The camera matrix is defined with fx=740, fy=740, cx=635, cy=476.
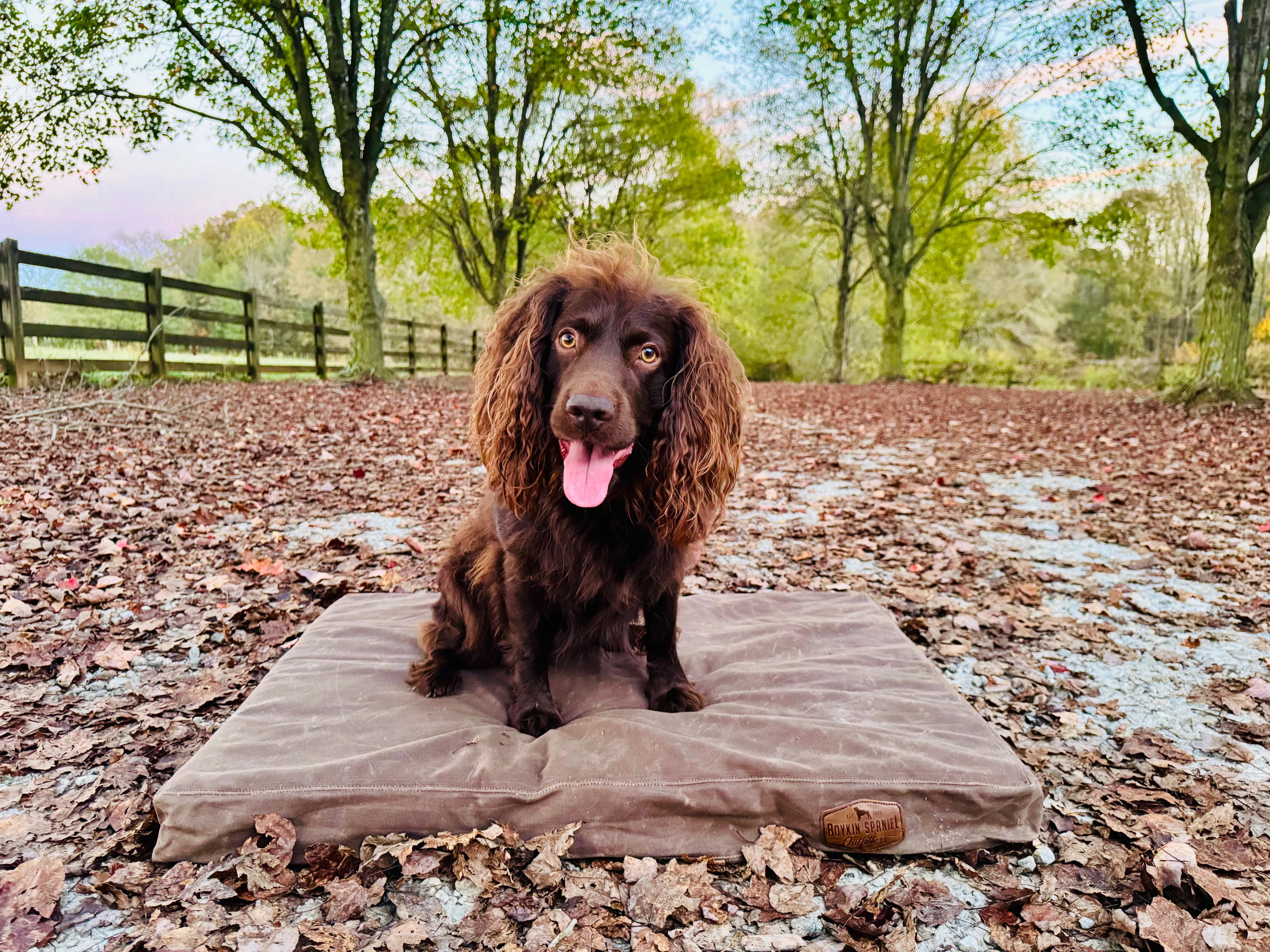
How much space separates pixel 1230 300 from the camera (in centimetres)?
1000

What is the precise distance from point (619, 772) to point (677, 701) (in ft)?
1.64

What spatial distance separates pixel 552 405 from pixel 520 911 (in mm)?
1407

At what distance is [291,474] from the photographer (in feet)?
20.2

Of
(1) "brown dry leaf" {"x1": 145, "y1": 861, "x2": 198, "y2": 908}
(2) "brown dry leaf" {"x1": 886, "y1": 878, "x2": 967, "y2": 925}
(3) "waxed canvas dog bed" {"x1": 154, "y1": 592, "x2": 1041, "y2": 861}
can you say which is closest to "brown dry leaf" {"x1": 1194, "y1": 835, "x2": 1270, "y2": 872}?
(3) "waxed canvas dog bed" {"x1": 154, "y1": 592, "x2": 1041, "y2": 861}

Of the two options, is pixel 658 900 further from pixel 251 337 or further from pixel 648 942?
pixel 251 337

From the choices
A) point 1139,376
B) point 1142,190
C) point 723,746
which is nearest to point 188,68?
point 723,746

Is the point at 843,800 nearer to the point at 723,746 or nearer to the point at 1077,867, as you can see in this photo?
the point at 723,746

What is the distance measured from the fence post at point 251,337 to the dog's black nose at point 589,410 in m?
13.9

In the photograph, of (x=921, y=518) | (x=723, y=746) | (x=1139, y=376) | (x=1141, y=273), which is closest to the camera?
(x=723, y=746)

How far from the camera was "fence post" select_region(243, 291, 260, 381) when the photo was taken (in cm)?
1395

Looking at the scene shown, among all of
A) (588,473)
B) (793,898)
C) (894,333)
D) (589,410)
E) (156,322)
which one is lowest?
(793,898)

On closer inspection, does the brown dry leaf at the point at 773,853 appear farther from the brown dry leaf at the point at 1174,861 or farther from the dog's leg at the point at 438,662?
the dog's leg at the point at 438,662

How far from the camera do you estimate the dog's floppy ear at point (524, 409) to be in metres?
2.38

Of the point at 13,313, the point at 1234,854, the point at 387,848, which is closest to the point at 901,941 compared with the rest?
the point at 1234,854
